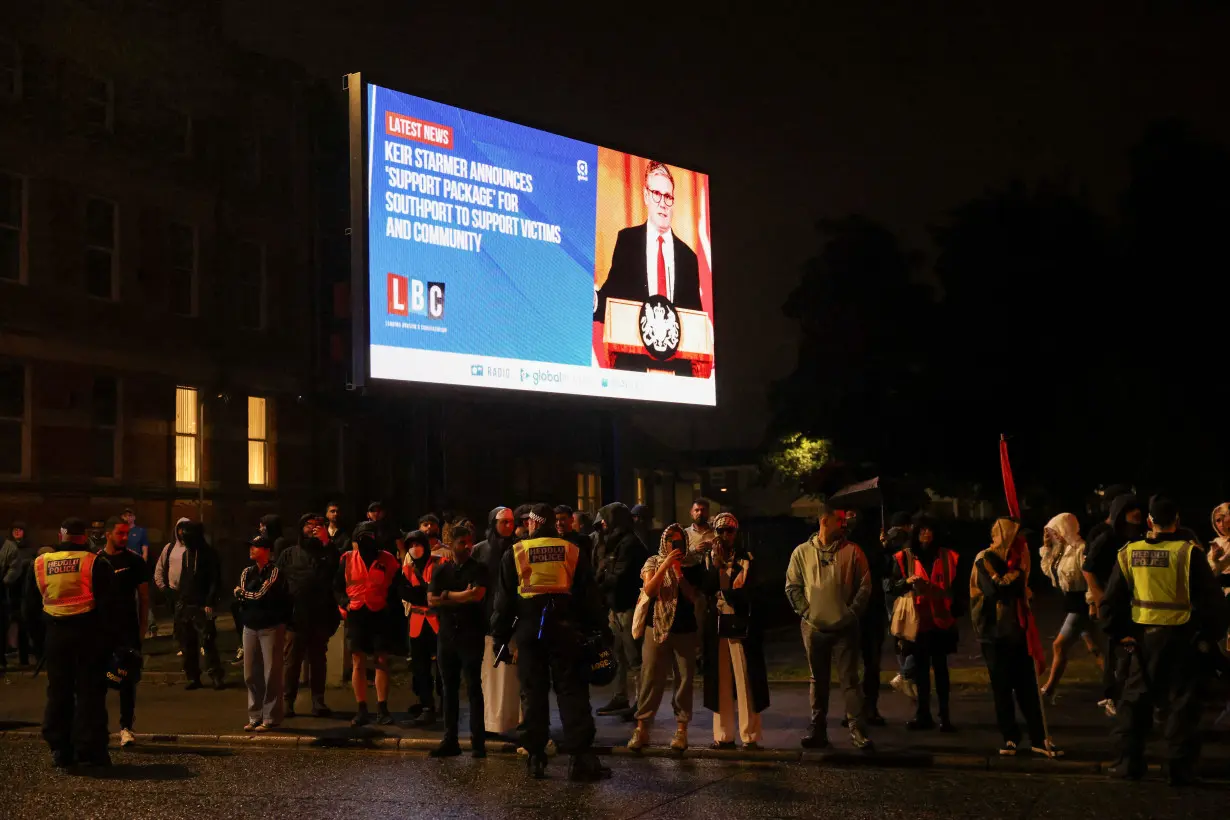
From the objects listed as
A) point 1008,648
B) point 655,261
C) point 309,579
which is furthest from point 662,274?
point 1008,648

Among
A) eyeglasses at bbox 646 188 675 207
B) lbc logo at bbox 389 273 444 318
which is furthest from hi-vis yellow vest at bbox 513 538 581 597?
eyeglasses at bbox 646 188 675 207

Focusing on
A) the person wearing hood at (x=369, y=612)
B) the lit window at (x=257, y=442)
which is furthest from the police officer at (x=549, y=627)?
the lit window at (x=257, y=442)

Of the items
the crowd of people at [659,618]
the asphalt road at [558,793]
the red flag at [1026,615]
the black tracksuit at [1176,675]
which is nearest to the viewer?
the asphalt road at [558,793]

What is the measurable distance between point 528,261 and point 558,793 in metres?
10.3

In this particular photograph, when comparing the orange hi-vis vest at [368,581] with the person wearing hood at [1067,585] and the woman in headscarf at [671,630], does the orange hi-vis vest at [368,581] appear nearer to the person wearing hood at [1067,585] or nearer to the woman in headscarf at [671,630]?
the woman in headscarf at [671,630]

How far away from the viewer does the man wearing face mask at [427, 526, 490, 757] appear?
10.9 meters

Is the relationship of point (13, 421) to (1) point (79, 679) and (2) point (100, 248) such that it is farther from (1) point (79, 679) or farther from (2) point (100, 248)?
(1) point (79, 679)

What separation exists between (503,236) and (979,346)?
83.3 feet

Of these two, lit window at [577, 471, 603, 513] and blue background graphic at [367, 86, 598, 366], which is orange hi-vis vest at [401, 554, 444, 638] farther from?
lit window at [577, 471, 603, 513]

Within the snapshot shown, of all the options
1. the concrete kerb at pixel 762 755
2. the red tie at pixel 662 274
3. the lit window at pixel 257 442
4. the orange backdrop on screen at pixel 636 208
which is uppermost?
the orange backdrop on screen at pixel 636 208

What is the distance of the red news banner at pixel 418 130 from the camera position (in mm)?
17078

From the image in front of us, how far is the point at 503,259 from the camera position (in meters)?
18.0

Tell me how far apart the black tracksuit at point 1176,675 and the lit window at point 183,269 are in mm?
22500

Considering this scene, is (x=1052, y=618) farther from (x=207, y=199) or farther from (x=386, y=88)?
(x=207, y=199)
